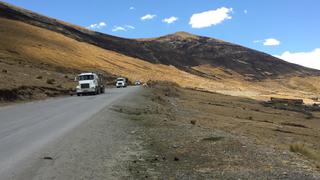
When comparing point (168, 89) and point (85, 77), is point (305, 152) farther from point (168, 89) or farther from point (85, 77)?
point (168, 89)

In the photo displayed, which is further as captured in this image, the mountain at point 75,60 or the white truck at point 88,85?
the mountain at point 75,60

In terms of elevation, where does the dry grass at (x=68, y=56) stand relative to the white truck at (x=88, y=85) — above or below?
above

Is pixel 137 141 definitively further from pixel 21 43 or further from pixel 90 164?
pixel 21 43

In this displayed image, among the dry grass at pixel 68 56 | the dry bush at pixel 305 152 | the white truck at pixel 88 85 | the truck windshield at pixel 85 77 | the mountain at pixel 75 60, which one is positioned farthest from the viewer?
the dry grass at pixel 68 56

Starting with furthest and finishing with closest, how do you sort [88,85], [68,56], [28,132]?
[68,56] → [88,85] → [28,132]

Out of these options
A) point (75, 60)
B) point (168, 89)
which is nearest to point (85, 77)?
point (168, 89)

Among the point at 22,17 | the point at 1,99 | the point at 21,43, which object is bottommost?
the point at 1,99

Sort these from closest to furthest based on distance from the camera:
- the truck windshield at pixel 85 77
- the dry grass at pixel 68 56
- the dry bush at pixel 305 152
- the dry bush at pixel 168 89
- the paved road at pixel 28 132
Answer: the paved road at pixel 28 132 < the dry bush at pixel 305 152 < the truck windshield at pixel 85 77 < the dry bush at pixel 168 89 < the dry grass at pixel 68 56

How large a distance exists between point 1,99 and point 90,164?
3012 centimetres

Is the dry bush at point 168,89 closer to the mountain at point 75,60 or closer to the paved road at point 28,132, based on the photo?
the mountain at point 75,60

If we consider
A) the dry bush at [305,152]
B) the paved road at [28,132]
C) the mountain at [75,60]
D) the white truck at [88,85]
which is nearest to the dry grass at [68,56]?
the mountain at [75,60]

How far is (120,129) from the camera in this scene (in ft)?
63.5

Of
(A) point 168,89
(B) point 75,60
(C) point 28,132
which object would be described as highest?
(B) point 75,60

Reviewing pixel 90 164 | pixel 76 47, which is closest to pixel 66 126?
pixel 90 164
